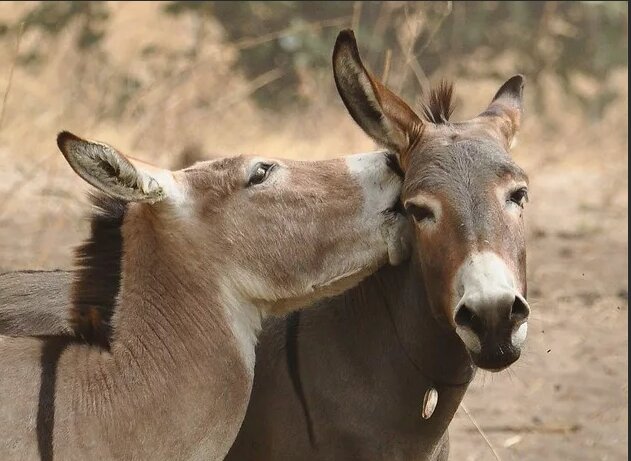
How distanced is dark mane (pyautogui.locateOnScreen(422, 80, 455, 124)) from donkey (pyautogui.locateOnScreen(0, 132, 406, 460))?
361 mm

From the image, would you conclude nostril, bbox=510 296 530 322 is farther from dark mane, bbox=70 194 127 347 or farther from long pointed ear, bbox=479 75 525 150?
dark mane, bbox=70 194 127 347

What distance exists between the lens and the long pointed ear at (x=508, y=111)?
5.09 m

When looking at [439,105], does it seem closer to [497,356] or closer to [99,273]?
[497,356]

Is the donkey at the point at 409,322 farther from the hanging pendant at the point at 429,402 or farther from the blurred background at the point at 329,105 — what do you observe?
the blurred background at the point at 329,105

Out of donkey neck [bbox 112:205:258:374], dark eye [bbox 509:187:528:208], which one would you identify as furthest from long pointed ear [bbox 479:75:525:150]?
donkey neck [bbox 112:205:258:374]

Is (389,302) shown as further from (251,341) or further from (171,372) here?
(171,372)

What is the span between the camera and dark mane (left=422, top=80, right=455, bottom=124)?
512 cm

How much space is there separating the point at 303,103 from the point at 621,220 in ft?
13.0

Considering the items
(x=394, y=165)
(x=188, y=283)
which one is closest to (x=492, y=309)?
(x=394, y=165)

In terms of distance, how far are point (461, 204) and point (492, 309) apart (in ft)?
1.62

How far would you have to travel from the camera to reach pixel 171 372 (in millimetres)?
4613

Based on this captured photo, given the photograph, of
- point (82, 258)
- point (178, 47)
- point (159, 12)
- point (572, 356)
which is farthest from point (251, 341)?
point (178, 47)

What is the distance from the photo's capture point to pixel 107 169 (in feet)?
14.6

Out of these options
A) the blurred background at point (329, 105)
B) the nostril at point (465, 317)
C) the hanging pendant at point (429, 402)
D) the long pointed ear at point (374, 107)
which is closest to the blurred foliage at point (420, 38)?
the blurred background at point (329, 105)
